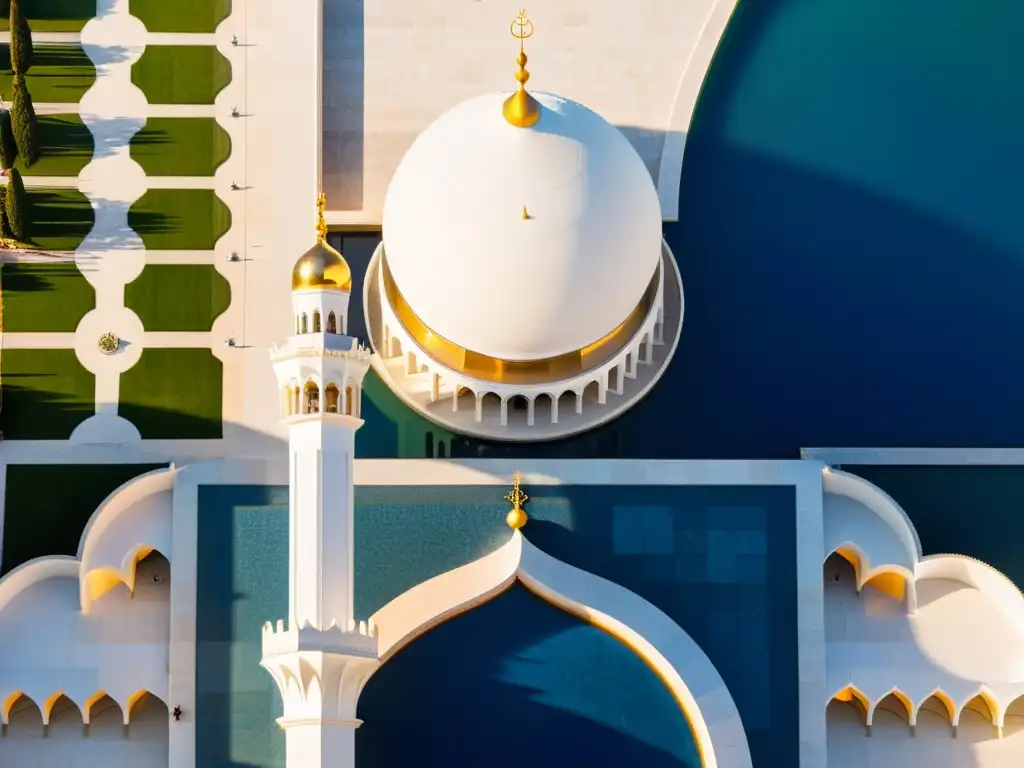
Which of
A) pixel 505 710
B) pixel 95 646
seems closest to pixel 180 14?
pixel 95 646

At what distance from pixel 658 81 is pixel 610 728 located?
1190cm

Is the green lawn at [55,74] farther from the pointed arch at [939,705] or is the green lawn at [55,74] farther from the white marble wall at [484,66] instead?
the pointed arch at [939,705]

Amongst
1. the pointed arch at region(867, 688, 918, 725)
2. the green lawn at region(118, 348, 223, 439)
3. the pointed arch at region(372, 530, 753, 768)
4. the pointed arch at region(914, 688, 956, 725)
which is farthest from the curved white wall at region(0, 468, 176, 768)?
the pointed arch at region(914, 688, 956, 725)

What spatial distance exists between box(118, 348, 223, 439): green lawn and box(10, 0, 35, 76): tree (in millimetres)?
5413

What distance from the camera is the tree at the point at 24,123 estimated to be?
1719 inches

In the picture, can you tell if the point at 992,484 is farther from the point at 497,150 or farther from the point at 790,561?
the point at 497,150

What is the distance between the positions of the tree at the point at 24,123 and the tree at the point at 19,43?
268 millimetres

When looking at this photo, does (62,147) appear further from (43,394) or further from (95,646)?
(95,646)

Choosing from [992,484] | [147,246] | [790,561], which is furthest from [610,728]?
[147,246]

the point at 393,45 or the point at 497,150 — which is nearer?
the point at 497,150

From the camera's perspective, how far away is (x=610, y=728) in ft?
128

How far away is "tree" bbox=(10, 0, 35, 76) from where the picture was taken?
144ft

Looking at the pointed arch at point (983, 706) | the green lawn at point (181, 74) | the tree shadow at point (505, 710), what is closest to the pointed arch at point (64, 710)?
the tree shadow at point (505, 710)

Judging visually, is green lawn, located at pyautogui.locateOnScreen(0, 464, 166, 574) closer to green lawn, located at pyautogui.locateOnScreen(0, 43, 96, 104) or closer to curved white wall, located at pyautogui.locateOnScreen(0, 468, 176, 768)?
curved white wall, located at pyautogui.locateOnScreen(0, 468, 176, 768)
